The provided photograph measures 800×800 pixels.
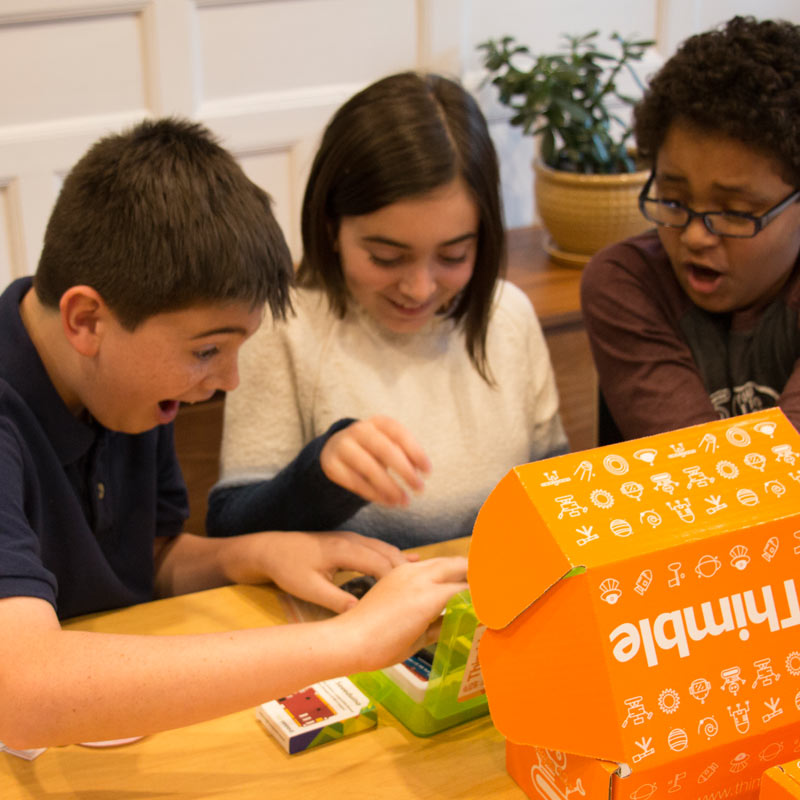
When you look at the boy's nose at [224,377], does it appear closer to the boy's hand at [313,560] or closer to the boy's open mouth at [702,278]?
the boy's hand at [313,560]

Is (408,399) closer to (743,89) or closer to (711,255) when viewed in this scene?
(711,255)

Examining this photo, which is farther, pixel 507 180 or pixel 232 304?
pixel 507 180

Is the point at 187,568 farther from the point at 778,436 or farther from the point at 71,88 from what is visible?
the point at 71,88

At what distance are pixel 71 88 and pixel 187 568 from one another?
129 centimetres

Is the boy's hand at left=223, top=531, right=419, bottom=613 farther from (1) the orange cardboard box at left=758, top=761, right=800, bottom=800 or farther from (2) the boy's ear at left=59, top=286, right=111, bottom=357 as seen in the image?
(1) the orange cardboard box at left=758, top=761, right=800, bottom=800

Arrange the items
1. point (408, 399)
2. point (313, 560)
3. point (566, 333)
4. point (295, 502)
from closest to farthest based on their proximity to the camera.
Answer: point (313, 560), point (295, 502), point (408, 399), point (566, 333)

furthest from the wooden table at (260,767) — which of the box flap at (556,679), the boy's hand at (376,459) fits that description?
the boy's hand at (376,459)

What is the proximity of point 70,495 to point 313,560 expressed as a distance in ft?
0.86

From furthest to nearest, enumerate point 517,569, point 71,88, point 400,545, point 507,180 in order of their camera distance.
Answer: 1. point 507,180
2. point 71,88
3. point 400,545
4. point 517,569

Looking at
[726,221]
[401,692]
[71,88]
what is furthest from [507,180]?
[401,692]

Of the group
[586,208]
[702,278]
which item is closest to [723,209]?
[702,278]

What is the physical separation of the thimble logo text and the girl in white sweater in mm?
483

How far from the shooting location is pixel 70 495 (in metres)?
1.08

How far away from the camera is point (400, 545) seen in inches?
56.2
